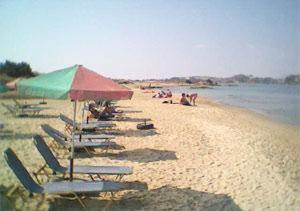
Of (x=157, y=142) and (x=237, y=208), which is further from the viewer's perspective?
(x=157, y=142)

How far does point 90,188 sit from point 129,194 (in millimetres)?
1166

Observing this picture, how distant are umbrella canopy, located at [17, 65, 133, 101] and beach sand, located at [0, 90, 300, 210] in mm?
1680

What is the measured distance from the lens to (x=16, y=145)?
10047mm

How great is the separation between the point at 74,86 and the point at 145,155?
15.1 ft

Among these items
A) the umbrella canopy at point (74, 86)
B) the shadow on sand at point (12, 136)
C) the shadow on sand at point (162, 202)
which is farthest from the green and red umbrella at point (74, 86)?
the shadow on sand at point (12, 136)

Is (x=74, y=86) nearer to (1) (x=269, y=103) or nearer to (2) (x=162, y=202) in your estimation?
(2) (x=162, y=202)

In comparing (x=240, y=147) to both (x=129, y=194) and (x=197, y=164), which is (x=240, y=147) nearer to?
(x=197, y=164)

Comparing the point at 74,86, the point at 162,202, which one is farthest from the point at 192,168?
the point at 74,86

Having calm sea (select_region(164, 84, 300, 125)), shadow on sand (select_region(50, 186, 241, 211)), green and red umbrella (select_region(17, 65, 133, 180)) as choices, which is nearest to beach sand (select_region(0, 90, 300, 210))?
shadow on sand (select_region(50, 186, 241, 211))

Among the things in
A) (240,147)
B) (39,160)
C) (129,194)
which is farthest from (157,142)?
(129,194)

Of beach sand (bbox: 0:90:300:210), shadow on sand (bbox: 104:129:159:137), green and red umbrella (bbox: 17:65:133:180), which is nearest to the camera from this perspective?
green and red umbrella (bbox: 17:65:133:180)

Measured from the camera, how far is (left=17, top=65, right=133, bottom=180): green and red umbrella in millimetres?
5227

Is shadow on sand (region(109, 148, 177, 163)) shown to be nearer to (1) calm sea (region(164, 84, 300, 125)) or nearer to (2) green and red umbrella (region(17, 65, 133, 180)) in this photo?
(2) green and red umbrella (region(17, 65, 133, 180))

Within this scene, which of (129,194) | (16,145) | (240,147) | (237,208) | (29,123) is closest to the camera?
(237,208)
